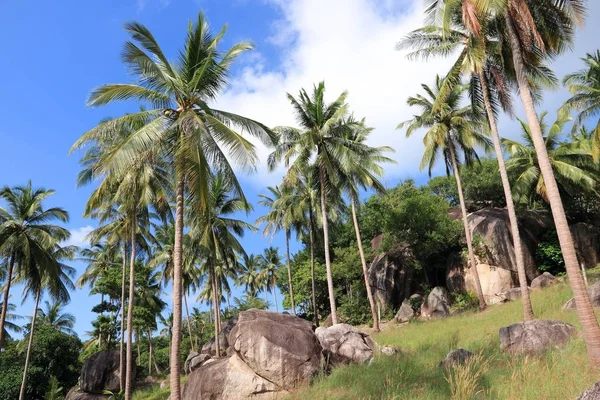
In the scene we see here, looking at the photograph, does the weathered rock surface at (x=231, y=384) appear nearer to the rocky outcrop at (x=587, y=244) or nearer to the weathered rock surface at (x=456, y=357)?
the weathered rock surface at (x=456, y=357)

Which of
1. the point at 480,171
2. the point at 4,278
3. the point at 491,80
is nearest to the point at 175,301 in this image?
the point at 491,80

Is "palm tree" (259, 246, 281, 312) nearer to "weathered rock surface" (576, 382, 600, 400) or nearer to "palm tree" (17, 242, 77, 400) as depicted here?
"palm tree" (17, 242, 77, 400)

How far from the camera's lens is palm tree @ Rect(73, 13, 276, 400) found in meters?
11.8

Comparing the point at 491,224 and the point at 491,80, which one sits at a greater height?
the point at 491,80

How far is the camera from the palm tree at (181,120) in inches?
466

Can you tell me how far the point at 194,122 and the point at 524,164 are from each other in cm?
2771

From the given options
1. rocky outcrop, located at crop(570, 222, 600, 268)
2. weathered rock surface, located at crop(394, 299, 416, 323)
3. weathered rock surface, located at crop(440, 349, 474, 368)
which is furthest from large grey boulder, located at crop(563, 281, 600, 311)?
rocky outcrop, located at crop(570, 222, 600, 268)

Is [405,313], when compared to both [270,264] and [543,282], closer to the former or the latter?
[543,282]

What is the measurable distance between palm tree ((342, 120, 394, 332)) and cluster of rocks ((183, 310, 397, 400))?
12.6m

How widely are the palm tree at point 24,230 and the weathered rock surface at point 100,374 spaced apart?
692cm

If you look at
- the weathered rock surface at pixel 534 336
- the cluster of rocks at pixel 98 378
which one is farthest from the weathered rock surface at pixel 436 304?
the cluster of rocks at pixel 98 378

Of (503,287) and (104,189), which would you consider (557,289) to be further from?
(104,189)

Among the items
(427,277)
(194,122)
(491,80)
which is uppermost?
(491,80)

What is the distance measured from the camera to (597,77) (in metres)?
25.4
